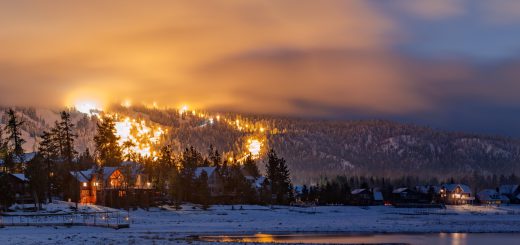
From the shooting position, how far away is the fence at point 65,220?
73.2 m

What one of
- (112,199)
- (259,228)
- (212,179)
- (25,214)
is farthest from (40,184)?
(212,179)

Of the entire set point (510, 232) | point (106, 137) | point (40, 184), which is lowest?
point (510, 232)

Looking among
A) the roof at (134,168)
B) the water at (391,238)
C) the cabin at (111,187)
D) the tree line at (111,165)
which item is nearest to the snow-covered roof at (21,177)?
the tree line at (111,165)

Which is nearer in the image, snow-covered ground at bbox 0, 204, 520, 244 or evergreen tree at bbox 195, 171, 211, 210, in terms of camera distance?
snow-covered ground at bbox 0, 204, 520, 244

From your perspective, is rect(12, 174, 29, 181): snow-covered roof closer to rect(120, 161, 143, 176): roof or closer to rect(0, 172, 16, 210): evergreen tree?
rect(0, 172, 16, 210): evergreen tree

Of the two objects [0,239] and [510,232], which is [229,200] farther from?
[0,239]

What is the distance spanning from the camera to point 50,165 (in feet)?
391

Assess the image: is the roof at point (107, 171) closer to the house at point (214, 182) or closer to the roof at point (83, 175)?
the roof at point (83, 175)

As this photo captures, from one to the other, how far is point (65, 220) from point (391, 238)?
132ft

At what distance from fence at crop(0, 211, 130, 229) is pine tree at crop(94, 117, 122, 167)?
4674cm

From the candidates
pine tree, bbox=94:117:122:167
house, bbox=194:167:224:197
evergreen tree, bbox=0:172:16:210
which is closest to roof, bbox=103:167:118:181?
pine tree, bbox=94:117:122:167

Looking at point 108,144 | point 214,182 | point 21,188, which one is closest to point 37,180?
point 21,188

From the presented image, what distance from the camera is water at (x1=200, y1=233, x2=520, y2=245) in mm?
62250

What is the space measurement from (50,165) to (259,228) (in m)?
55.1
